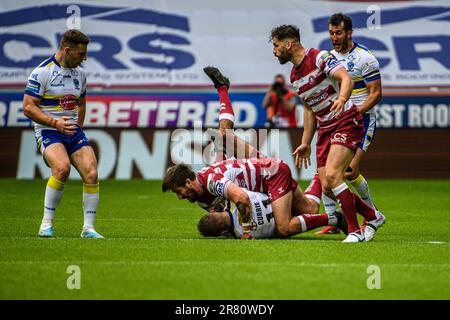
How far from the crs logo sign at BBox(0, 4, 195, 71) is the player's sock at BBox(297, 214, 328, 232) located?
13.1m

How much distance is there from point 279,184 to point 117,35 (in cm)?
1405

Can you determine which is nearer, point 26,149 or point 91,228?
point 91,228

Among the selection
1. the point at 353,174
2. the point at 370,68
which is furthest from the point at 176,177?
the point at 370,68

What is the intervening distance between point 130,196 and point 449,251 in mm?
8831

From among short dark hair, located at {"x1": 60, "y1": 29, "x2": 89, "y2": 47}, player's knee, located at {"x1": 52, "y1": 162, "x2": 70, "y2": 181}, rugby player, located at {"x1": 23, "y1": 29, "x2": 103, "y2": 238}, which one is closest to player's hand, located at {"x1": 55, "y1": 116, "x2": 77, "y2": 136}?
rugby player, located at {"x1": 23, "y1": 29, "x2": 103, "y2": 238}

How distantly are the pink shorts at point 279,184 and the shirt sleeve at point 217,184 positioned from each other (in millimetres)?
672

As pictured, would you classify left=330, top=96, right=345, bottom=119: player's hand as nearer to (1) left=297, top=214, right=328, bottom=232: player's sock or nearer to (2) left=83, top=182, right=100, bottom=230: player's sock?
(1) left=297, top=214, right=328, bottom=232: player's sock

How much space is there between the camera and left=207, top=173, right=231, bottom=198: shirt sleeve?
1016 cm

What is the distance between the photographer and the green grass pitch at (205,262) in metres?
7.48

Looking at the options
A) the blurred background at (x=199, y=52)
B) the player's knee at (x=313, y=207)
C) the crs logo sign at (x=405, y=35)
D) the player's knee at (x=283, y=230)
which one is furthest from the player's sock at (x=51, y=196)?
the crs logo sign at (x=405, y=35)

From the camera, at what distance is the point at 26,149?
2112 centimetres

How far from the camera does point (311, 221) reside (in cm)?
1081

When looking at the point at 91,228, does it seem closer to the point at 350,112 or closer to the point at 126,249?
the point at 126,249

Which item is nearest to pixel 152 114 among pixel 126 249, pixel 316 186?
pixel 316 186
